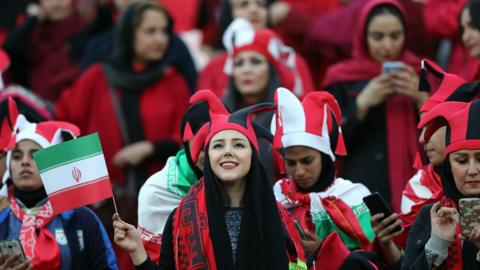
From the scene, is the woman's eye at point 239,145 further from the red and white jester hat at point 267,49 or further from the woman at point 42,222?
the red and white jester hat at point 267,49

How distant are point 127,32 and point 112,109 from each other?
1.99ft

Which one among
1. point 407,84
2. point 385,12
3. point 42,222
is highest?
point 385,12

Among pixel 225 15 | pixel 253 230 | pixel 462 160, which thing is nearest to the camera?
pixel 253 230

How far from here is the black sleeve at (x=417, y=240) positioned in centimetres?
763

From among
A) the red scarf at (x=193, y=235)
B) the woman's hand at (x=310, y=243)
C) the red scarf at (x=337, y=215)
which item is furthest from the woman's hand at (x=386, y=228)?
the red scarf at (x=193, y=235)

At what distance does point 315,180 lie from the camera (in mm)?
8453

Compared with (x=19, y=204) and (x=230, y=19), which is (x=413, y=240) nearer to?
(x=19, y=204)

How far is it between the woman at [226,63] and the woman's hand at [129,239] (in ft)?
8.67

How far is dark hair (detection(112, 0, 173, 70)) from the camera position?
10883 mm

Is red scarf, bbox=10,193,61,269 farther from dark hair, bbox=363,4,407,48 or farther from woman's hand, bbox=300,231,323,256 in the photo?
dark hair, bbox=363,4,407,48

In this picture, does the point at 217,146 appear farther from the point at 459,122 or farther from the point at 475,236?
the point at 475,236

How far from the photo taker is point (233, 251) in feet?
24.6

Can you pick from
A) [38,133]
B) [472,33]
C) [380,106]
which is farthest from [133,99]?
[472,33]

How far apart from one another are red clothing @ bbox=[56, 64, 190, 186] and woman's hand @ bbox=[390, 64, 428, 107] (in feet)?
5.96
